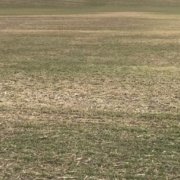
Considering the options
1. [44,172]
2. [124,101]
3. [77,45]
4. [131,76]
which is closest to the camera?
[44,172]

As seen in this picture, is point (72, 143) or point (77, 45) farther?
point (77, 45)

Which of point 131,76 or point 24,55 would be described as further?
point 24,55

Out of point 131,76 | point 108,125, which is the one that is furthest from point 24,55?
point 108,125

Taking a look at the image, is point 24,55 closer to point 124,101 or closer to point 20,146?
point 124,101

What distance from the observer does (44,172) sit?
22.4 ft

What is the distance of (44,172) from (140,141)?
210 cm

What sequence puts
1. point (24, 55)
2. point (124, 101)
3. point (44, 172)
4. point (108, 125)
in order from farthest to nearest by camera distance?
point (24, 55) < point (124, 101) < point (108, 125) < point (44, 172)

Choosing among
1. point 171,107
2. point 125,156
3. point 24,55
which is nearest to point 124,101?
point 171,107

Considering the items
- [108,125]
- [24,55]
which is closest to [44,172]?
[108,125]

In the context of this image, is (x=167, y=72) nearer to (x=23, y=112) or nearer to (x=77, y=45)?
(x=23, y=112)

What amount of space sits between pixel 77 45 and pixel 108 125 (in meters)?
16.4

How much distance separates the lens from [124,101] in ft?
37.8

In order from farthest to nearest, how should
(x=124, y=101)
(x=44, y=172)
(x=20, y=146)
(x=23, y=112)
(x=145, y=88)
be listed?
(x=145, y=88) → (x=124, y=101) → (x=23, y=112) → (x=20, y=146) → (x=44, y=172)

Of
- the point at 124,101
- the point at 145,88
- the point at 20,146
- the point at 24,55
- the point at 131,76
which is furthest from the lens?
the point at 24,55
